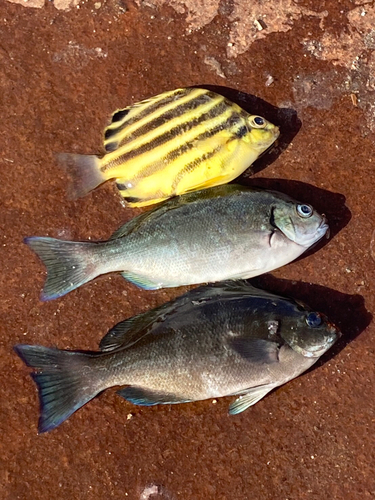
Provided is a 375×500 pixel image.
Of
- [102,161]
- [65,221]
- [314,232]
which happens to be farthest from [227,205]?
[65,221]

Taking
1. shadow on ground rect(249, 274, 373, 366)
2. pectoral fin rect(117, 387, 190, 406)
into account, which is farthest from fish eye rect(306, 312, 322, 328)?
pectoral fin rect(117, 387, 190, 406)

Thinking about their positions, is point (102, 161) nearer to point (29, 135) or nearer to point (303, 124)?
point (29, 135)

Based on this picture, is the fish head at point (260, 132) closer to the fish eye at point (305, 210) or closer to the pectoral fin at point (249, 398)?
the fish eye at point (305, 210)

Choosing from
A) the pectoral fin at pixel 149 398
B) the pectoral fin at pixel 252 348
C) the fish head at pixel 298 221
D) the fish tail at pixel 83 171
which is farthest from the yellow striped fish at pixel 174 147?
the pectoral fin at pixel 149 398

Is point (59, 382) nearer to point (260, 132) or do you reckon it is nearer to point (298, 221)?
point (298, 221)

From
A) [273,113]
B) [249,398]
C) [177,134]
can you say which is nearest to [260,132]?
[273,113]

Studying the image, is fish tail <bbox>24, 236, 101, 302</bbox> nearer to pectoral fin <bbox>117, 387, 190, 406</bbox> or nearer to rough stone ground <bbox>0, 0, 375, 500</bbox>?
rough stone ground <bbox>0, 0, 375, 500</bbox>
